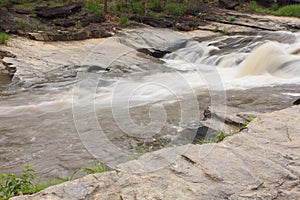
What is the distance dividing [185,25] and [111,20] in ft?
12.4

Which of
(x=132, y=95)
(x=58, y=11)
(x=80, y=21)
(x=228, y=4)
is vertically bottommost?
(x=132, y=95)

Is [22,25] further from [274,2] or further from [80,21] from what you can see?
[274,2]

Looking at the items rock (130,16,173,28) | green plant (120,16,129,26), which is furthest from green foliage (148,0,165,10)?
green plant (120,16,129,26)

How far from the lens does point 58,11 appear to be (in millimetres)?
15109

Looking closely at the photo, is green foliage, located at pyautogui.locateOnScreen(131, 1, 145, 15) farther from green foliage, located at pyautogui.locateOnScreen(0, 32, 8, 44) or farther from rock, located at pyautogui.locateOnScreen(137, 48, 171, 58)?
green foliage, located at pyautogui.locateOnScreen(0, 32, 8, 44)

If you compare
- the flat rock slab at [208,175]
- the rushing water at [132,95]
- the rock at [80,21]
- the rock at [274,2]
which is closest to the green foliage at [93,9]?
Answer: the rock at [80,21]

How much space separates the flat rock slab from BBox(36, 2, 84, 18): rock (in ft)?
44.4

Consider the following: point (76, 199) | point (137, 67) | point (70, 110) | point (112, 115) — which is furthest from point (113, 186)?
point (137, 67)

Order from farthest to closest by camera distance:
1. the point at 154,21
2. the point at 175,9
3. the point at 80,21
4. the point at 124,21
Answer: the point at 175,9
the point at 154,21
the point at 124,21
the point at 80,21

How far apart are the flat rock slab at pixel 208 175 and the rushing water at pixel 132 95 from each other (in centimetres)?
121

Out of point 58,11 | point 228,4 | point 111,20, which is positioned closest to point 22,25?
point 58,11

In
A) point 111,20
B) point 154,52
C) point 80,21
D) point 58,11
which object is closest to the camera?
point 154,52

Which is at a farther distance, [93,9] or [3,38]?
[93,9]

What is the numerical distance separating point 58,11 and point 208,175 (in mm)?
14391
